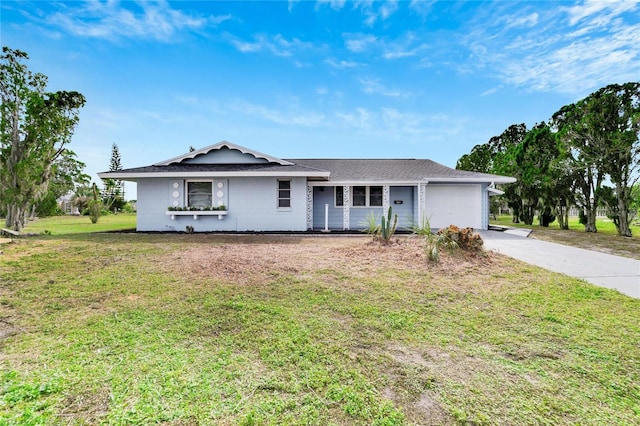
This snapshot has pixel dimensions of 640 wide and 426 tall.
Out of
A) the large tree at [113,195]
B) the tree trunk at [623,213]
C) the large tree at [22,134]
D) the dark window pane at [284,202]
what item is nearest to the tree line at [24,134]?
the large tree at [22,134]

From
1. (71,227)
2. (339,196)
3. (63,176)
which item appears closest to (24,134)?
(71,227)

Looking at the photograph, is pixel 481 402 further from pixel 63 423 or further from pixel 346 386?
pixel 63 423

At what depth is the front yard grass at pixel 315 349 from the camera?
2135 millimetres

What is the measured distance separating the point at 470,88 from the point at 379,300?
17836 mm

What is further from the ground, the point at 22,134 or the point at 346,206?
the point at 22,134

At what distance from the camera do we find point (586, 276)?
6.04m

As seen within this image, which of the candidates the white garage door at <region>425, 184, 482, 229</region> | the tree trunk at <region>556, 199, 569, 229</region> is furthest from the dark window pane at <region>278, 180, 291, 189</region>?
the tree trunk at <region>556, 199, 569, 229</region>

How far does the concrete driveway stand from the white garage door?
5142mm

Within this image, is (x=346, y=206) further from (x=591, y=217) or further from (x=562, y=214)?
(x=562, y=214)

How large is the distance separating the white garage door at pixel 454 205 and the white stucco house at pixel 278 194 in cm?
5

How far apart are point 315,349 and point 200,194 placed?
12.7 m

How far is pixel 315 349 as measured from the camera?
117 inches

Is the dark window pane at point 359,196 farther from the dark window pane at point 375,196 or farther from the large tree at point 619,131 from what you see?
the large tree at point 619,131

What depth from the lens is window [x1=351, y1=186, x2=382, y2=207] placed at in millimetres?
15578
